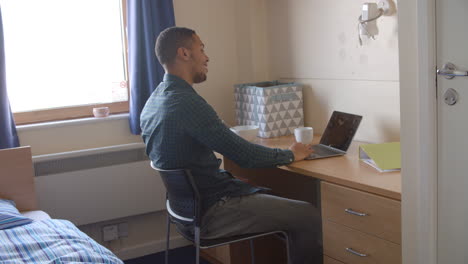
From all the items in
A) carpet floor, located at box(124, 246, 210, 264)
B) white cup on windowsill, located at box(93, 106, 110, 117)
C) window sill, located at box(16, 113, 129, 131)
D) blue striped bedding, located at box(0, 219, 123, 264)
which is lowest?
carpet floor, located at box(124, 246, 210, 264)

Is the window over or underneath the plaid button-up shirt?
over

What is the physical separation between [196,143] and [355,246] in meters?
0.77

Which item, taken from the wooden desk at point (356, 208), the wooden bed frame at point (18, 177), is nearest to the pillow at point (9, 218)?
the wooden bed frame at point (18, 177)

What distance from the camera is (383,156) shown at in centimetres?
237

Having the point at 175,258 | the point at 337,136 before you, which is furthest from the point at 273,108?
the point at 175,258

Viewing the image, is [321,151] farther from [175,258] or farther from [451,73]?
[175,258]

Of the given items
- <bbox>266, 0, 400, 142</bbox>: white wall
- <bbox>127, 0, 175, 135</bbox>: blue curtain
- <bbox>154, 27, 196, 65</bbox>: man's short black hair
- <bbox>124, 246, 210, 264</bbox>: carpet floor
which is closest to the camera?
<bbox>154, 27, 196, 65</bbox>: man's short black hair

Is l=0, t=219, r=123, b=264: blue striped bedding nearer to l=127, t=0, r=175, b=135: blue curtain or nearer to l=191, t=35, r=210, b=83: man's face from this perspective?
l=191, t=35, r=210, b=83: man's face

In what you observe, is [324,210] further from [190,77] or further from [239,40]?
[239,40]

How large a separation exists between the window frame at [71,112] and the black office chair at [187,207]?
0.99 m

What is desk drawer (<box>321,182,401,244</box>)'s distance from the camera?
209cm

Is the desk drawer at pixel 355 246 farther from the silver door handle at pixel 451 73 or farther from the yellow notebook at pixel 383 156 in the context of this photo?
the silver door handle at pixel 451 73

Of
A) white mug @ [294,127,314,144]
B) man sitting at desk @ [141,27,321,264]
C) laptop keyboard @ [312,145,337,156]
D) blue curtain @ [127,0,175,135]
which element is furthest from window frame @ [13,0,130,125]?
laptop keyboard @ [312,145,337,156]

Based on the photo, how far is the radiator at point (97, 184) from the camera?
3.07m
